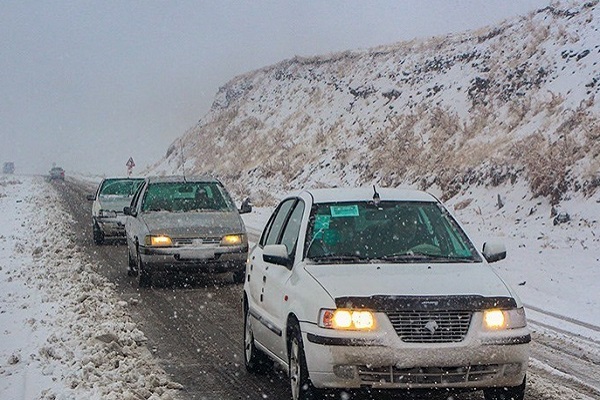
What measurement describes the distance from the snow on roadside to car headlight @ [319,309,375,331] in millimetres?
1724

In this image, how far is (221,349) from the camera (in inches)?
351

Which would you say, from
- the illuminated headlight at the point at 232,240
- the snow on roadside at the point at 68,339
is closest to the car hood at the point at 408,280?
the snow on roadside at the point at 68,339

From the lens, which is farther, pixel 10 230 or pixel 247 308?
pixel 10 230

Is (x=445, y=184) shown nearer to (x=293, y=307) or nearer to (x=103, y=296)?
(x=103, y=296)

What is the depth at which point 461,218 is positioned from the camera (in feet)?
74.5

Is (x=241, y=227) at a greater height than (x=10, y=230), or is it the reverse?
(x=241, y=227)

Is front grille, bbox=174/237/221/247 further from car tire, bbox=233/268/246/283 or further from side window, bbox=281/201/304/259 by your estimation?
side window, bbox=281/201/304/259

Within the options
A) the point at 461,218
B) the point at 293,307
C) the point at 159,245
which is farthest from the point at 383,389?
the point at 461,218

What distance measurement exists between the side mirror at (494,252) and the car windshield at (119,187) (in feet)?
54.0

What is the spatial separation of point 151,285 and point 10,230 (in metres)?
12.7

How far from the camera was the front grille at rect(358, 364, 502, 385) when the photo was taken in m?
5.51

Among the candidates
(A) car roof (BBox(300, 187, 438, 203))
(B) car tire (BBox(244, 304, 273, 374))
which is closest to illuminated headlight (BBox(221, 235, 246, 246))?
(B) car tire (BBox(244, 304, 273, 374))

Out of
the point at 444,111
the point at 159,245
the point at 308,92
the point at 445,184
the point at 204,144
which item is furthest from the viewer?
the point at 204,144

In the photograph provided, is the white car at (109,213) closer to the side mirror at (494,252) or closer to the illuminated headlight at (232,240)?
the illuminated headlight at (232,240)
